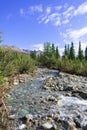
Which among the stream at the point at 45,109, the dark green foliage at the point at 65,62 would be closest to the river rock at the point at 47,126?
the stream at the point at 45,109

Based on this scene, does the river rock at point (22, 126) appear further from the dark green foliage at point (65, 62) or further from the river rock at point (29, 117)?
the dark green foliage at point (65, 62)

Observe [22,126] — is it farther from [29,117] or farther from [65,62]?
[65,62]

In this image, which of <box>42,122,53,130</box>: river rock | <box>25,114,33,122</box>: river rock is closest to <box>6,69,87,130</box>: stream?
<box>42,122,53,130</box>: river rock

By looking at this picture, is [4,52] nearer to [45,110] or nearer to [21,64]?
[45,110]

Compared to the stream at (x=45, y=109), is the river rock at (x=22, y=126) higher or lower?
lower

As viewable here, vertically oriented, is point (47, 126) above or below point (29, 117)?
below

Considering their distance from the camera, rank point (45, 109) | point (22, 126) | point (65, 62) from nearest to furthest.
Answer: point (22, 126)
point (45, 109)
point (65, 62)

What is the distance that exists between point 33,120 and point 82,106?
10.4ft

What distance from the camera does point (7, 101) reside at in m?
12.0

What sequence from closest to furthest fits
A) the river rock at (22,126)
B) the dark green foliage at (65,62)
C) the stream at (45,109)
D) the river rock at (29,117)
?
the river rock at (22,126), the stream at (45,109), the river rock at (29,117), the dark green foliage at (65,62)

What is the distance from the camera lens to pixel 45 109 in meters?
10.9

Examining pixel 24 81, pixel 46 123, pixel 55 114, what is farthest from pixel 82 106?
pixel 24 81

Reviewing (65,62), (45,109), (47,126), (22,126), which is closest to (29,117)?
(22,126)

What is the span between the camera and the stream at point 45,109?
30.6ft
